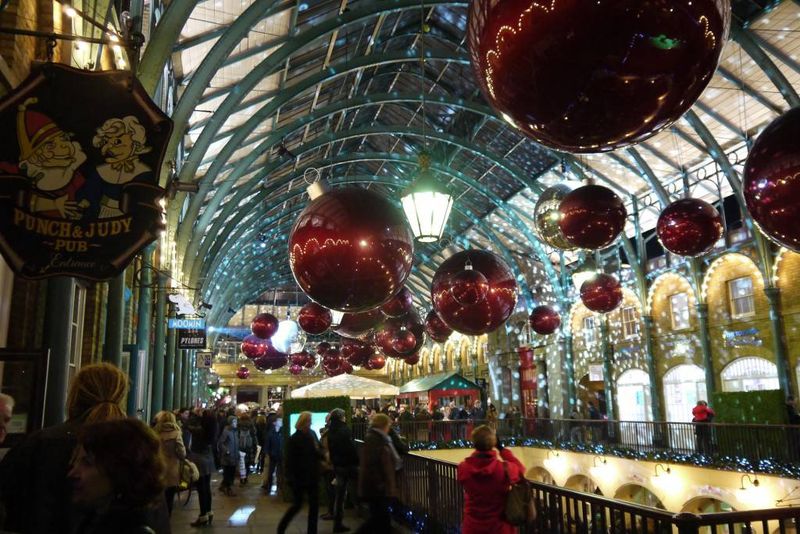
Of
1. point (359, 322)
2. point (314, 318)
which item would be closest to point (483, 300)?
point (359, 322)

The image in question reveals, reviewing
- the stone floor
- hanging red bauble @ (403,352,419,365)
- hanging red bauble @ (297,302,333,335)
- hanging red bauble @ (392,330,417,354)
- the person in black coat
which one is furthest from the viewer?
hanging red bauble @ (403,352,419,365)

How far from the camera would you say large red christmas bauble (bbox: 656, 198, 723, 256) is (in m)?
7.58

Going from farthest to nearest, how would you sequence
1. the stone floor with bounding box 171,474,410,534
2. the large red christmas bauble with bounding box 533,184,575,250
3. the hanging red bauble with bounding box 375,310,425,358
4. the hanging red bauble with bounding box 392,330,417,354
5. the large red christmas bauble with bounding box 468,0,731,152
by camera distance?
the hanging red bauble with bounding box 392,330,417,354 → the hanging red bauble with bounding box 375,310,425,358 → the large red christmas bauble with bounding box 533,184,575,250 → the stone floor with bounding box 171,474,410,534 → the large red christmas bauble with bounding box 468,0,731,152

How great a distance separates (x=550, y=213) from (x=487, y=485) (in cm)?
648

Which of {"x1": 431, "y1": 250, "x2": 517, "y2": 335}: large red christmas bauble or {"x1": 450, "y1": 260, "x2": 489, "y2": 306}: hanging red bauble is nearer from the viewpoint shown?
{"x1": 450, "y1": 260, "x2": 489, "y2": 306}: hanging red bauble

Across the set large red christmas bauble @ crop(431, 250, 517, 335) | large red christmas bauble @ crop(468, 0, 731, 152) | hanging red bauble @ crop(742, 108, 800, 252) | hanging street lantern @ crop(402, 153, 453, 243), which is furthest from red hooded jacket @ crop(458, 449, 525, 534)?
large red christmas bauble @ crop(468, 0, 731, 152)

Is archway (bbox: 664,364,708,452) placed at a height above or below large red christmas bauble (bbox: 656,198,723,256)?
below

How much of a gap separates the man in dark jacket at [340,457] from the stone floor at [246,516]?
31cm

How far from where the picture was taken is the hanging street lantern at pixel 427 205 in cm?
643

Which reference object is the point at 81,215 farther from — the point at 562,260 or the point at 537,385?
the point at 537,385

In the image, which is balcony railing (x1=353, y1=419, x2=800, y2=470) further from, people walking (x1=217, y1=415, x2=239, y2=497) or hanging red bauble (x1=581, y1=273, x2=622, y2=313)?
hanging red bauble (x1=581, y1=273, x2=622, y2=313)

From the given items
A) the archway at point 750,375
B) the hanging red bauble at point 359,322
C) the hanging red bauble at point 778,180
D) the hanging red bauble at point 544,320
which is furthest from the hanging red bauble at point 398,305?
the archway at point 750,375

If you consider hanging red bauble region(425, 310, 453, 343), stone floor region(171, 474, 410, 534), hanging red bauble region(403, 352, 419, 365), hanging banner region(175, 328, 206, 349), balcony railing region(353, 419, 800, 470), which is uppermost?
hanging banner region(175, 328, 206, 349)

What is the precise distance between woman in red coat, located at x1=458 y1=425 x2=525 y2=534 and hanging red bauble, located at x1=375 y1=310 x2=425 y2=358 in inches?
239
